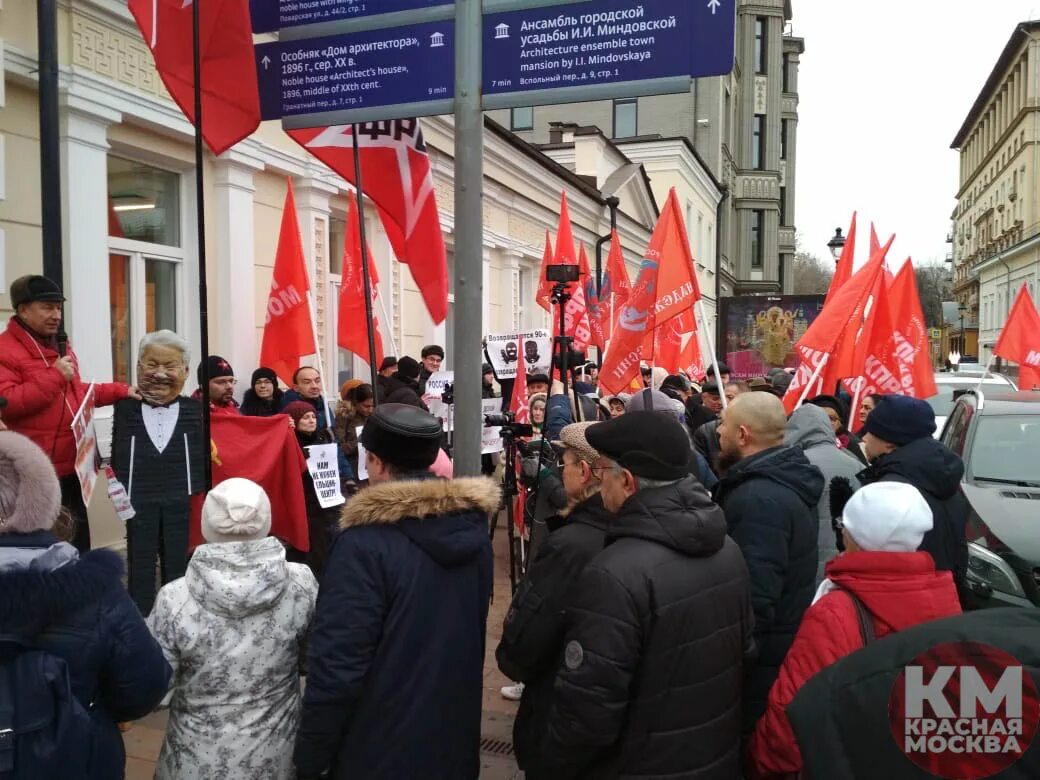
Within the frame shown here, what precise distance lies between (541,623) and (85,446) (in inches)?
107

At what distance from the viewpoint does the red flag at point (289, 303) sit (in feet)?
22.0

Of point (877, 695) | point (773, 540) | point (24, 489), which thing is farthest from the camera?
point (773, 540)

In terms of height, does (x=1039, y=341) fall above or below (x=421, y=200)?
below

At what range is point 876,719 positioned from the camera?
1.20 meters

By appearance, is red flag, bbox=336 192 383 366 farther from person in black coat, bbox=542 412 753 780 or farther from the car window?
person in black coat, bbox=542 412 753 780

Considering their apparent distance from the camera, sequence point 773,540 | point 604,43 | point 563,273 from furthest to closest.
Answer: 1. point 563,273
2. point 604,43
3. point 773,540

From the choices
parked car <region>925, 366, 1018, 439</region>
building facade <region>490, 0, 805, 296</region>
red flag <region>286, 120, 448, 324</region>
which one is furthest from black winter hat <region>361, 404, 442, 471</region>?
building facade <region>490, 0, 805, 296</region>

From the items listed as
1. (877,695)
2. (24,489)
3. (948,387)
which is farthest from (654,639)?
(948,387)

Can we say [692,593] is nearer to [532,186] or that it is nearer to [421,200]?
[421,200]

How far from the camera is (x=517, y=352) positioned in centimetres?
827

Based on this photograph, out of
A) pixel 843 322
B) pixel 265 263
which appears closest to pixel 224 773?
pixel 843 322

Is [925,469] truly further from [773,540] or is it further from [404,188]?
[404,188]

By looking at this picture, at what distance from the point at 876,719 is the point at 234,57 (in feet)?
13.3

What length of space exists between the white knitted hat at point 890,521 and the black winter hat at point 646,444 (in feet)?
1.62
